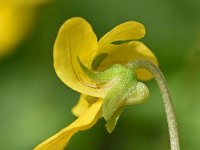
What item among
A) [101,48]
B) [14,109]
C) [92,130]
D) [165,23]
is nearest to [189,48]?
[165,23]

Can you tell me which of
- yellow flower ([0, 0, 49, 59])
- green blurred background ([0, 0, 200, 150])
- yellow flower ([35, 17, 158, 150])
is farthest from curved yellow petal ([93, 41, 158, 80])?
yellow flower ([0, 0, 49, 59])

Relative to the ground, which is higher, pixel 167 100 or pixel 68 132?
pixel 68 132

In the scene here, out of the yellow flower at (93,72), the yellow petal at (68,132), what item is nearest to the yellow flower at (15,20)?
the yellow flower at (93,72)

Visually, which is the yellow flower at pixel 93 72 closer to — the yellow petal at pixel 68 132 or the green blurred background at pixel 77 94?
the yellow petal at pixel 68 132

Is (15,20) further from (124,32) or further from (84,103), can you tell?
(124,32)

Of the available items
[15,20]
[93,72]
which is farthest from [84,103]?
[15,20]

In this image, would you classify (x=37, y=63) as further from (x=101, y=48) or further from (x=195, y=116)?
(x=101, y=48)
